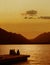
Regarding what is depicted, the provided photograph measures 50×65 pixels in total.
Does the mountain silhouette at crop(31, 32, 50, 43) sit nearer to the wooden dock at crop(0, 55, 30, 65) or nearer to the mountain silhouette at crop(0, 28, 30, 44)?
the mountain silhouette at crop(0, 28, 30, 44)

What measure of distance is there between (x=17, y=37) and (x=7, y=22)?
0.30 m

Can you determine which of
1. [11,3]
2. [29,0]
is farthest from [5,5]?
[29,0]

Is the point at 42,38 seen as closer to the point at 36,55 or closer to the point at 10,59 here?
the point at 36,55

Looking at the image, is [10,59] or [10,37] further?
[10,37]

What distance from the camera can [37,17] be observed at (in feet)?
11.8

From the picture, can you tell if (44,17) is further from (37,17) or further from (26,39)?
(26,39)

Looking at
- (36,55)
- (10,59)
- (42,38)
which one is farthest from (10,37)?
(10,59)

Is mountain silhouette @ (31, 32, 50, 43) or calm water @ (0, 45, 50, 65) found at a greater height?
mountain silhouette @ (31, 32, 50, 43)

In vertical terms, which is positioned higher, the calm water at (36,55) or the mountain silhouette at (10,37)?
the mountain silhouette at (10,37)

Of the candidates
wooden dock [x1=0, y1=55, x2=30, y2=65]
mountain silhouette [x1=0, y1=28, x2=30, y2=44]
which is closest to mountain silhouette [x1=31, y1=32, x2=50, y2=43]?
mountain silhouette [x1=0, y1=28, x2=30, y2=44]

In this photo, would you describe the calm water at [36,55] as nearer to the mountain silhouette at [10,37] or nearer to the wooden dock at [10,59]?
the wooden dock at [10,59]

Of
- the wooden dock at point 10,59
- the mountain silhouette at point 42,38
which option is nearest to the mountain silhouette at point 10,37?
the mountain silhouette at point 42,38

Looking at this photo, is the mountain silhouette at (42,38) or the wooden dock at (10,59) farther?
the mountain silhouette at (42,38)

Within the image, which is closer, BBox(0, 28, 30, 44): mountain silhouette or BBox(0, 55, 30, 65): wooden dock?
BBox(0, 55, 30, 65): wooden dock
